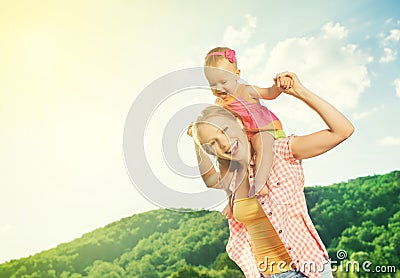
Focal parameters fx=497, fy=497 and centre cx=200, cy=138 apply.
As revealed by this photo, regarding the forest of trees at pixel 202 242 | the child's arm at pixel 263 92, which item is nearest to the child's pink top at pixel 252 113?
the child's arm at pixel 263 92

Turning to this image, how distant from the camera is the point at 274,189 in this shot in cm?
90

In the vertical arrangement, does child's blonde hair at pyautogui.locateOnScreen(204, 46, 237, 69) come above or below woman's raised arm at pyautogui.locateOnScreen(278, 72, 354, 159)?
above

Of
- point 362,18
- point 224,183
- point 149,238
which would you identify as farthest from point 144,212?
point 224,183

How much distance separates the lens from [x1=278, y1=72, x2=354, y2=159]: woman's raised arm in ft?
2.73

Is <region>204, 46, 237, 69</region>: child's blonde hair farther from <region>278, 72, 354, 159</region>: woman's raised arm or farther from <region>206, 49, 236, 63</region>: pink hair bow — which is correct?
<region>278, 72, 354, 159</region>: woman's raised arm

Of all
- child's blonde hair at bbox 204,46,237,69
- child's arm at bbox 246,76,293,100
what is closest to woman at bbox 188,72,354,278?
child's arm at bbox 246,76,293,100

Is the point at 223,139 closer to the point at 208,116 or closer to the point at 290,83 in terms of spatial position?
the point at 208,116

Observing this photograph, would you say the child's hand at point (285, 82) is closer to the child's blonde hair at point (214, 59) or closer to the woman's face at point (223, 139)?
the woman's face at point (223, 139)

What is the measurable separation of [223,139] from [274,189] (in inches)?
5.1

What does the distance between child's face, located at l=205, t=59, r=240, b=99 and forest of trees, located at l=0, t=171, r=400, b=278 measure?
4222mm

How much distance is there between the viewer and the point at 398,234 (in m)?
5.16

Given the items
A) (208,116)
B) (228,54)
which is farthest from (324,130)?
(228,54)

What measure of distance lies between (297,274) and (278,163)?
7.8 inches

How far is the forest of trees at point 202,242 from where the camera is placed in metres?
5.25
